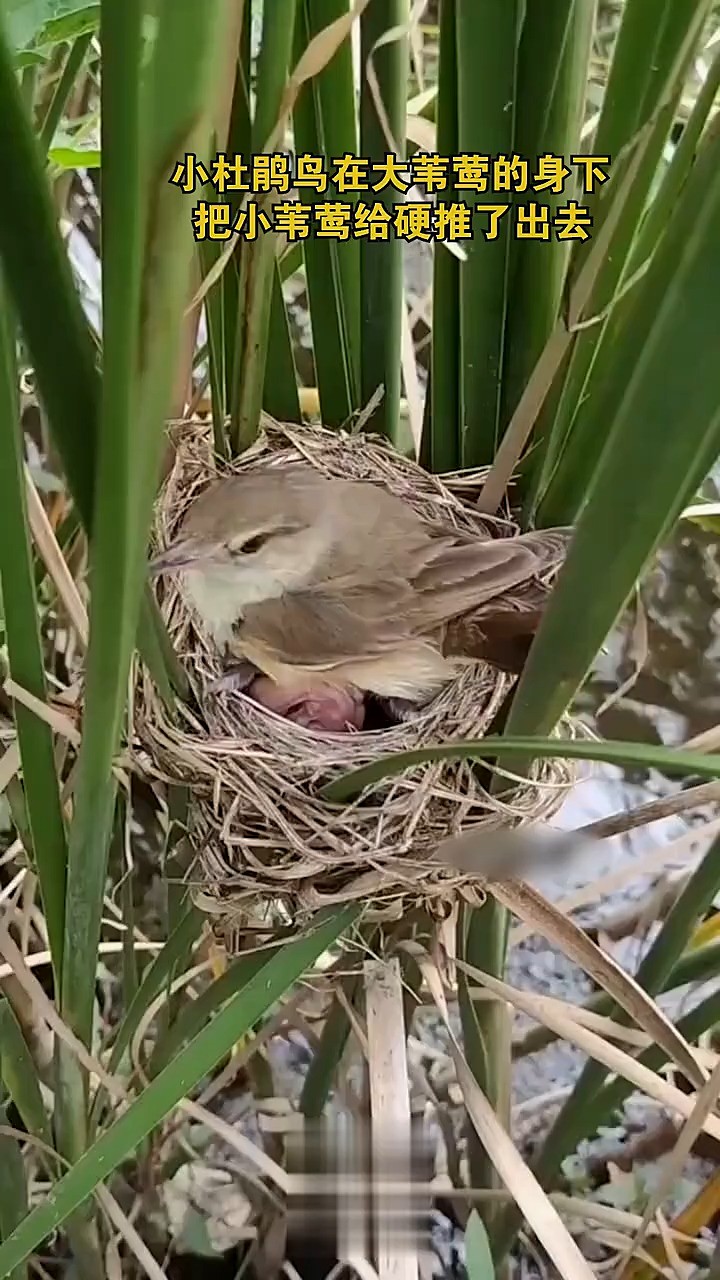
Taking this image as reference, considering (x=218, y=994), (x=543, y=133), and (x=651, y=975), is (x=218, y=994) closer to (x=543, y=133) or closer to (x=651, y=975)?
(x=651, y=975)

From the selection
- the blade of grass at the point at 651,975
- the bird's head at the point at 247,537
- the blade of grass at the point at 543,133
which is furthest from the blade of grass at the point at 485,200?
the blade of grass at the point at 651,975

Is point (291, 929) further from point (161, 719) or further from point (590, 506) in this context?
point (590, 506)

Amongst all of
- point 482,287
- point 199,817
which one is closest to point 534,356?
point 482,287

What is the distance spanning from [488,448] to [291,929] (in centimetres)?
27

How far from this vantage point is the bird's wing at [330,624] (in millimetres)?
719

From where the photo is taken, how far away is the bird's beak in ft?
2.18

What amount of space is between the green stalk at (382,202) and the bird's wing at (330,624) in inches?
4.7

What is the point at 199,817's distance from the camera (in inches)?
25.5

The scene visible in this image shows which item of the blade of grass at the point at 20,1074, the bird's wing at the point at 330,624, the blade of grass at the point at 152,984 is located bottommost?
the blade of grass at the point at 20,1074

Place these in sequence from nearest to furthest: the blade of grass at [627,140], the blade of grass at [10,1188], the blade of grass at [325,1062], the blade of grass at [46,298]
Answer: the blade of grass at [46,298]
the blade of grass at [627,140]
the blade of grass at [10,1188]
the blade of grass at [325,1062]

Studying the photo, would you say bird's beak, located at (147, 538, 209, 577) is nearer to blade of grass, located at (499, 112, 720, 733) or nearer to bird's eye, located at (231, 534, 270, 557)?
bird's eye, located at (231, 534, 270, 557)

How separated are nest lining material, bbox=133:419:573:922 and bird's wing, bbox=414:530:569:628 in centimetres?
3

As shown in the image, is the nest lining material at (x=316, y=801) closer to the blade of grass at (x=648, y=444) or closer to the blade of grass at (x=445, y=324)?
the blade of grass at (x=445, y=324)

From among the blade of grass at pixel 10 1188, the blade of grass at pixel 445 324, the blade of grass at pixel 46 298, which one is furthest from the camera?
the blade of grass at pixel 10 1188
